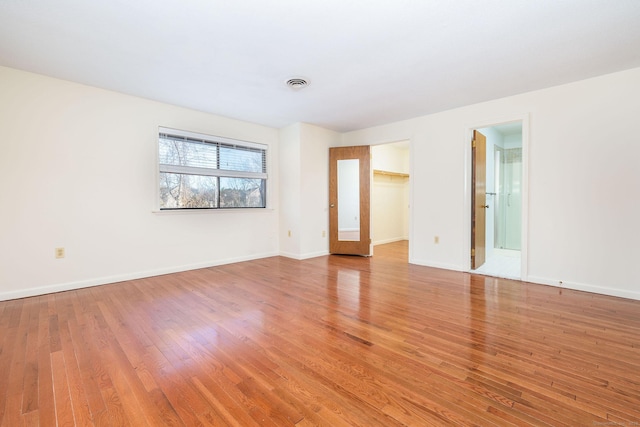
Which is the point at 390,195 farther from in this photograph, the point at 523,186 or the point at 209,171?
the point at 209,171

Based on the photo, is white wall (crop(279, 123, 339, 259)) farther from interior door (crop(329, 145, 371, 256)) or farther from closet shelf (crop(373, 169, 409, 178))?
closet shelf (crop(373, 169, 409, 178))

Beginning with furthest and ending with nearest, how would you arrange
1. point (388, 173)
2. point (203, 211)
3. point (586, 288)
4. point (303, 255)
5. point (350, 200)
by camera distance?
point (388, 173) → point (350, 200) → point (303, 255) → point (203, 211) → point (586, 288)

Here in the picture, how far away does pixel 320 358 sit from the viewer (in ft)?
5.92

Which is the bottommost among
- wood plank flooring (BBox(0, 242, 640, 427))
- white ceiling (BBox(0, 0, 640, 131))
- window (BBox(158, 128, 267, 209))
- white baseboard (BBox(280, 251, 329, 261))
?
wood plank flooring (BBox(0, 242, 640, 427))

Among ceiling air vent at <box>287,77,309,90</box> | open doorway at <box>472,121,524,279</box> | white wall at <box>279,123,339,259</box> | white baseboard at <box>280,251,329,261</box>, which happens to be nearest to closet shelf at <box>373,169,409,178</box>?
white wall at <box>279,123,339,259</box>

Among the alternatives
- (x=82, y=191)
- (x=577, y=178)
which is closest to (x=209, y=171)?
(x=82, y=191)

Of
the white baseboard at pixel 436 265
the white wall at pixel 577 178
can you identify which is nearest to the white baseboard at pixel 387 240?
the white baseboard at pixel 436 265

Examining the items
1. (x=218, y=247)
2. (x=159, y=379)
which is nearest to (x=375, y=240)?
(x=218, y=247)

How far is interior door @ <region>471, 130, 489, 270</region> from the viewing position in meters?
4.01

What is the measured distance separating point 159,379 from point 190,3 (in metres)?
2.38

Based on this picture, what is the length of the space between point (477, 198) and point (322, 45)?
310 centimetres

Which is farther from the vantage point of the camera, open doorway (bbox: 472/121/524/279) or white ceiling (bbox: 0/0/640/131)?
open doorway (bbox: 472/121/524/279)

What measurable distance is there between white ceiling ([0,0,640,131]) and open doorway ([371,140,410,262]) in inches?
119

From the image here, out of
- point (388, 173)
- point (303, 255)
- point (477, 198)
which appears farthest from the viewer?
point (388, 173)
